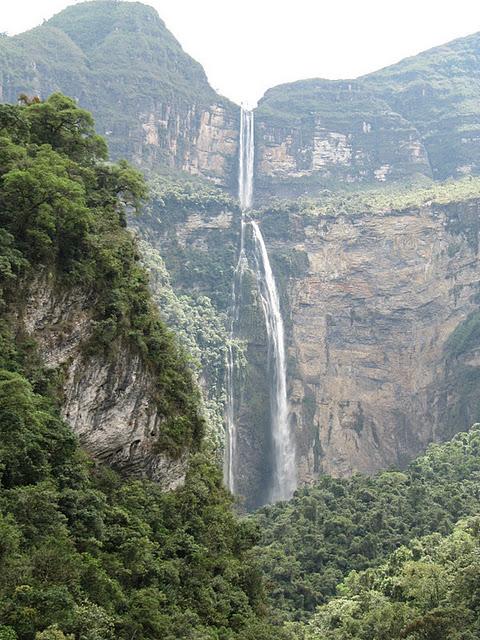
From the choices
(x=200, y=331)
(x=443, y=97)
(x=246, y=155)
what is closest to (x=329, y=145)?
(x=246, y=155)

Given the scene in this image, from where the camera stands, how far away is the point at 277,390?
158 feet

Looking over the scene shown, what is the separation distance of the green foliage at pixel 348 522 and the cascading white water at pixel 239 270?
27.2 ft

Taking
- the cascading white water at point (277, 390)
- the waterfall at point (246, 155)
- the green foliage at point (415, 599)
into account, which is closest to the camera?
the green foliage at point (415, 599)

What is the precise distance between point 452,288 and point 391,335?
5103mm

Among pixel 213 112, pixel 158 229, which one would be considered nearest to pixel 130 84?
pixel 213 112

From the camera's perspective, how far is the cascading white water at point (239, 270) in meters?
44.6

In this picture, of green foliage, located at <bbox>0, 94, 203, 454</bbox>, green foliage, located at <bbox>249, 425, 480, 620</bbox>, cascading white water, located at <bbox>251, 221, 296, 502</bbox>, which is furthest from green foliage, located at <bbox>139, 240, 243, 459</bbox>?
green foliage, located at <bbox>0, 94, 203, 454</bbox>

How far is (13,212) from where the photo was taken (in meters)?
15.6

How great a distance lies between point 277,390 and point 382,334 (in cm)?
847

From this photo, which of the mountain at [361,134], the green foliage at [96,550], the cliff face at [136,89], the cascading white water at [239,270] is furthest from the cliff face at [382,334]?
the green foliage at [96,550]

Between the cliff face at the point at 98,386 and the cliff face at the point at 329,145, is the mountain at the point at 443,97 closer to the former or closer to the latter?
the cliff face at the point at 329,145

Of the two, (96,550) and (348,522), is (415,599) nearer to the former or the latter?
(348,522)

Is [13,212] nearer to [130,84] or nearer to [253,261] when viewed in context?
[253,261]

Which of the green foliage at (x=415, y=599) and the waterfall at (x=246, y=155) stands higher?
the waterfall at (x=246, y=155)
